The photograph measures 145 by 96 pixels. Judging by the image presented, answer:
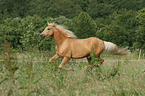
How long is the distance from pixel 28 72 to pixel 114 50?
12.1 feet

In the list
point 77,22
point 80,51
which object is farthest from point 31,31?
point 80,51

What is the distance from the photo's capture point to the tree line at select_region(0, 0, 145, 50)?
20219 mm

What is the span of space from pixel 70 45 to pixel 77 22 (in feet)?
46.2

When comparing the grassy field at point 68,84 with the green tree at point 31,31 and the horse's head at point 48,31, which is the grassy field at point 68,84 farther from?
the green tree at point 31,31

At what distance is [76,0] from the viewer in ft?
171

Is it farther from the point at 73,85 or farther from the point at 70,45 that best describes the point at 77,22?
the point at 73,85

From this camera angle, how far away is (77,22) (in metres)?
20.1

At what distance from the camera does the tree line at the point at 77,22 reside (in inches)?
796

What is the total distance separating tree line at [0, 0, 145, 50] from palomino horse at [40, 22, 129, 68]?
0.58 m

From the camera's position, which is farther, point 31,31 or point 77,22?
point 31,31

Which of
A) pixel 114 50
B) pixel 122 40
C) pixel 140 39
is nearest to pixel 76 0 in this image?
pixel 122 40

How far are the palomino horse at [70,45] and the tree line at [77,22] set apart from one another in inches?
22.8

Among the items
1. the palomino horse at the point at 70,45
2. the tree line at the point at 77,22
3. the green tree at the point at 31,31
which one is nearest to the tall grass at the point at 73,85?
the palomino horse at the point at 70,45

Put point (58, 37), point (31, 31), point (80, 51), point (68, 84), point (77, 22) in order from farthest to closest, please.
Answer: point (31, 31), point (77, 22), point (58, 37), point (80, 51), point (68, 84)
